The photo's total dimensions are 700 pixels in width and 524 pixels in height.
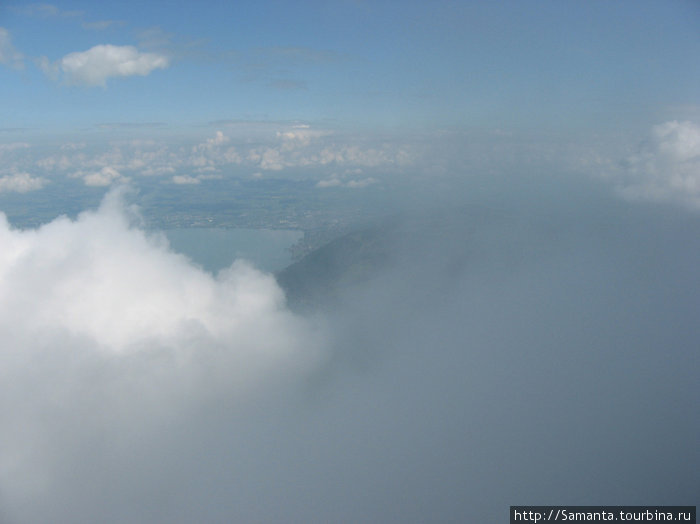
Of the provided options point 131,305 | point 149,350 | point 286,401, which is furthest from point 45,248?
point 286,401

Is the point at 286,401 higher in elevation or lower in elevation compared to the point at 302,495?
higher

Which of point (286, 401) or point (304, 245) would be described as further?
point (304, 245)

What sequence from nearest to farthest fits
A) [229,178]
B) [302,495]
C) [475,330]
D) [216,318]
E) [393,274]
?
1. [302,495]
2. [216,318]
3. [475,330]
4. [393,274]
5. [229,178]

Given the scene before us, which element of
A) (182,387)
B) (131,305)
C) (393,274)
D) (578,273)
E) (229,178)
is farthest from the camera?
(229,178)

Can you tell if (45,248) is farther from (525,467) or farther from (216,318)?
(525,467)

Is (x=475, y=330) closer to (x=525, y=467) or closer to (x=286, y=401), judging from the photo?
(x=525, y=467)

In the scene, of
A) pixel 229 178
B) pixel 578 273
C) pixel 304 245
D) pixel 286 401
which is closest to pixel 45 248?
pixel 286 401

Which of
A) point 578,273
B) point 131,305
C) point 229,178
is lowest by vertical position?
point 131,305
